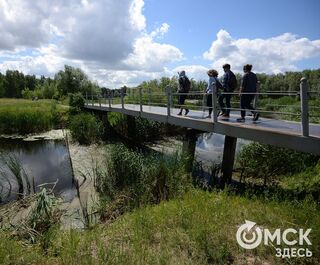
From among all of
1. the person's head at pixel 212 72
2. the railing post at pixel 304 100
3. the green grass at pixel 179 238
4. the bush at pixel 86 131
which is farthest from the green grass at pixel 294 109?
the bush at pixel 86 131

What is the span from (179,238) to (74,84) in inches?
2104

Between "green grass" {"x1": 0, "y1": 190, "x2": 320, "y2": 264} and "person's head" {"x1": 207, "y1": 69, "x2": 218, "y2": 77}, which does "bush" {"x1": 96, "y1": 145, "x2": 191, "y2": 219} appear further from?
"person's head" {"x1": 207, "y1": 69, "x2": 218, "y2": 77}

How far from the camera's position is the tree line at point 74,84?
170 feet

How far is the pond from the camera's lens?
1161cm

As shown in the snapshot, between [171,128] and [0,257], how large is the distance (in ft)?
60.0

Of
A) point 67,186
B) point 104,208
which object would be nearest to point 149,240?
point 104,208

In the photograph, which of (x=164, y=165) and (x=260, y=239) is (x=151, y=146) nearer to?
(x=164, y=165)

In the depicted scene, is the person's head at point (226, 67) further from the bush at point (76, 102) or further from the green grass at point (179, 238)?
the bush at point (76, 102)

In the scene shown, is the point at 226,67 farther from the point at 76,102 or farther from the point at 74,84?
the point at 74,84

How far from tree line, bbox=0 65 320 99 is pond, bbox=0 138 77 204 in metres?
10.2

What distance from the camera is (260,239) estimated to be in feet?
17.4

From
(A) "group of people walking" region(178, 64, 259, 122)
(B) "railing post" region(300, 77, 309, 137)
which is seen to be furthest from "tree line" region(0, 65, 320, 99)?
(B) "railing post" region(300, 77, 309, 137)

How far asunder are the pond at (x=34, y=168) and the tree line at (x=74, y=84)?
33.5 ft

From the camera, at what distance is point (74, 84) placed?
55.4 metres
